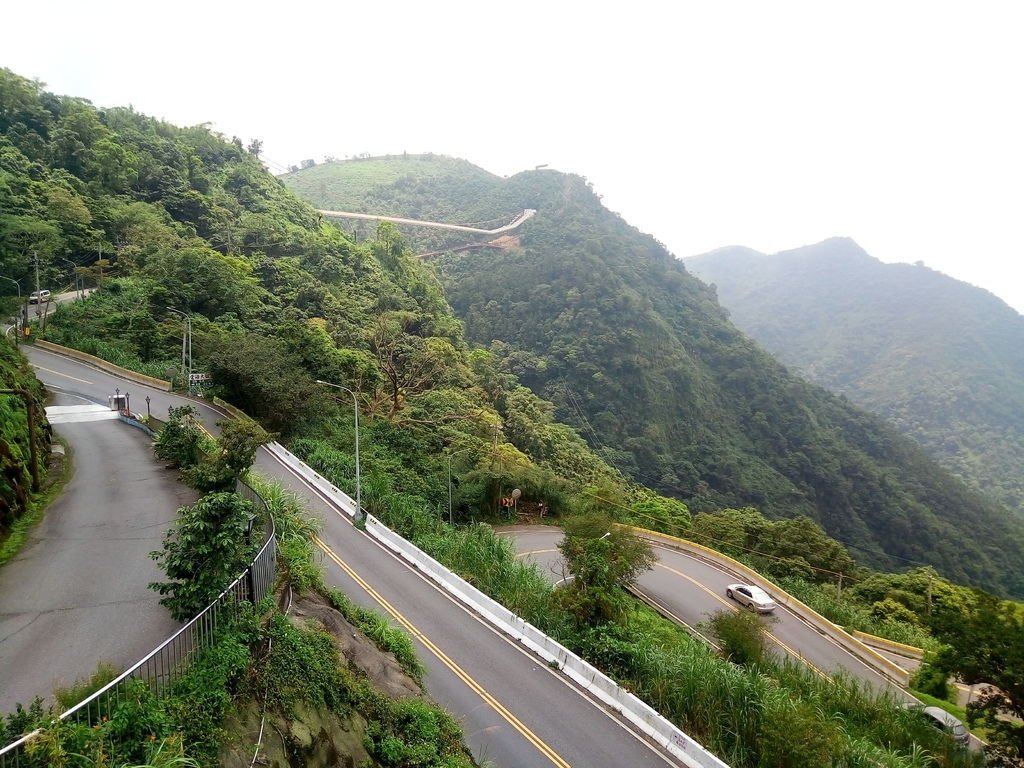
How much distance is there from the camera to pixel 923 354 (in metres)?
136

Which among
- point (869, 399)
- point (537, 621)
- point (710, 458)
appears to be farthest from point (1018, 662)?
point (869, 399)

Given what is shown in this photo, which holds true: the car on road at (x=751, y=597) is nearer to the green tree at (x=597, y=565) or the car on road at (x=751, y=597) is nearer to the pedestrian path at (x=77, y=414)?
the green tree at (x=597, y=565)

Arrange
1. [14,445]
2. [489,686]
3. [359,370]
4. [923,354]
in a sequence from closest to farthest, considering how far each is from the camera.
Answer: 1. [489,686]
2. [14,445]
3. [359,370]
4. [923,354]

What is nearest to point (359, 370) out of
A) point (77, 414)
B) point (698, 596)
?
point (77, 414)

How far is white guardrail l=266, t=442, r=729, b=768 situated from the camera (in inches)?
441

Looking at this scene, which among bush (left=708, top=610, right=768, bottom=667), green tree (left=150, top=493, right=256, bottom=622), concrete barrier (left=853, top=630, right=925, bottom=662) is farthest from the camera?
concrete barrier (left=853, top=630, right=925, bottom=662)

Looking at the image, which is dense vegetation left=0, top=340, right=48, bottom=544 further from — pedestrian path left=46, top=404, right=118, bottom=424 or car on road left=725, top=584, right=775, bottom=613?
car on road left=725, top=584, right=775, bottom=613

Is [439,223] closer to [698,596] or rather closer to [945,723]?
[698,596]

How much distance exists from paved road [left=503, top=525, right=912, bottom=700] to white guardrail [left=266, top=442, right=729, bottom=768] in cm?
513

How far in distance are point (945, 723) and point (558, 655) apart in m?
10.7

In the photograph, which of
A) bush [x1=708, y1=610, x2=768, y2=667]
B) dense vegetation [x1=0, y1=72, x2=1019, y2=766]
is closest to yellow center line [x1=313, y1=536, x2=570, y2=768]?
dense vegetation [x1=0, y1=72, x2=1019, y2=766]

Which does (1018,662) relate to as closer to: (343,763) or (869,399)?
(343,763)

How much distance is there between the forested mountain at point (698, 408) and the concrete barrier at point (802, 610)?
30786 mm

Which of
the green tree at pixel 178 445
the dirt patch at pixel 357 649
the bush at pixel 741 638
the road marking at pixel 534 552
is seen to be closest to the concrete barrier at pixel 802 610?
the road marking at pixel 534 552
